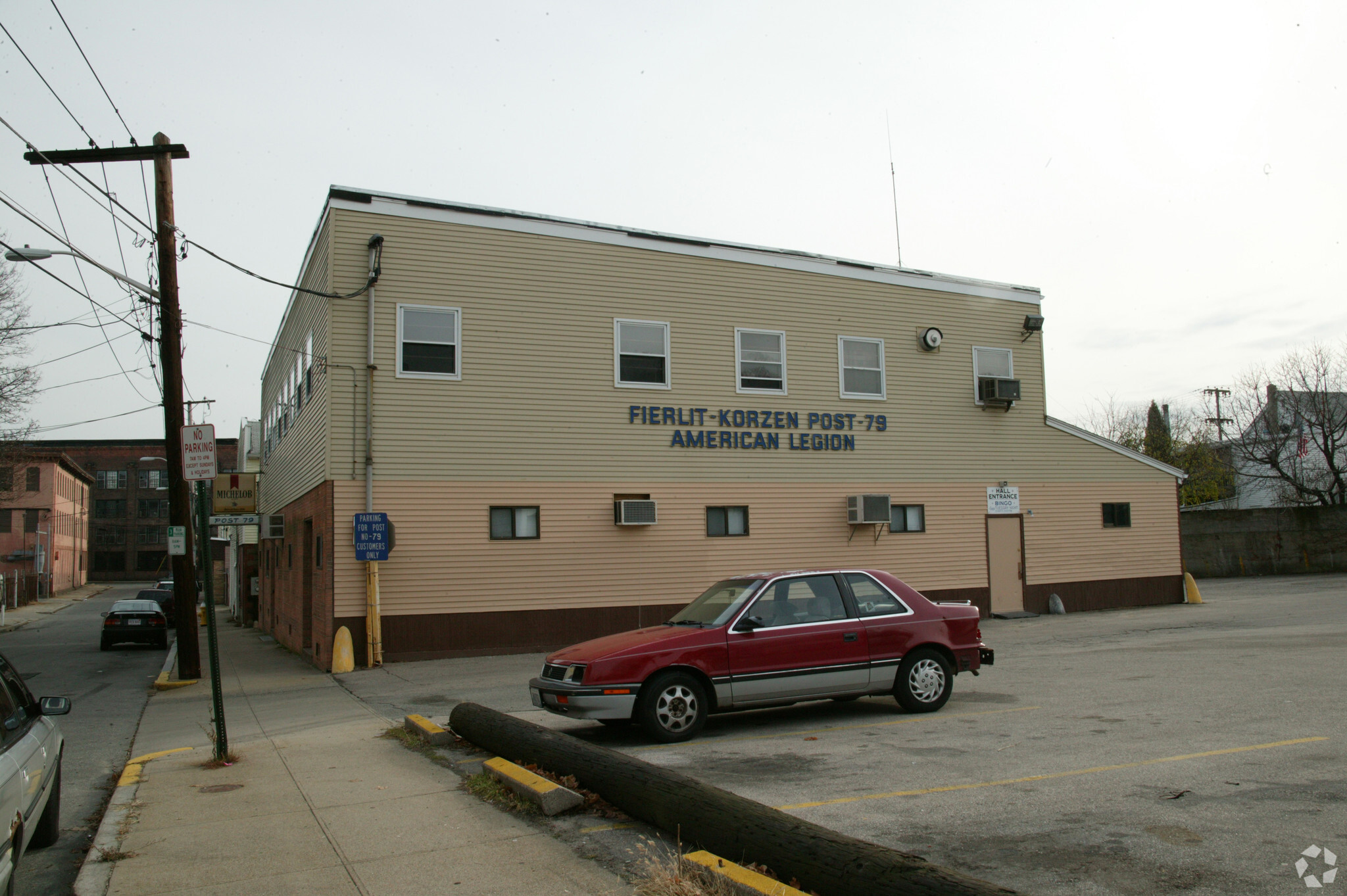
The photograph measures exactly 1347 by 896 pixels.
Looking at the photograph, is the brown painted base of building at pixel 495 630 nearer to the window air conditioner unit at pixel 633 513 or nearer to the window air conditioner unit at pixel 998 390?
the window air conditioner unit at pixel 633 513

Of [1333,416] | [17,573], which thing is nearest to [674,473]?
[1333,416]

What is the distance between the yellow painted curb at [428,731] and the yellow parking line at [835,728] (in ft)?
6.13

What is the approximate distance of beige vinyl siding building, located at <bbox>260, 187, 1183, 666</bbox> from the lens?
55.6ft

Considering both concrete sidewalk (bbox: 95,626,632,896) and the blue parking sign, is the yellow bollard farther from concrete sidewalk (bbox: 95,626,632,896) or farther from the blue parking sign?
concrete sidewalk (bbox: 95,626,632,896)

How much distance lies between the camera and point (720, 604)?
998 centimetres

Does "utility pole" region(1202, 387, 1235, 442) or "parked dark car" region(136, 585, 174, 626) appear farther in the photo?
"utility pole" region(1202, 387, 1235, 442)

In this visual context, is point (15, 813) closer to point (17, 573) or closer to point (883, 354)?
point (883, 354)

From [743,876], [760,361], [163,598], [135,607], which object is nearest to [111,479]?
[163,598]

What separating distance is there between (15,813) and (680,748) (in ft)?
17.0

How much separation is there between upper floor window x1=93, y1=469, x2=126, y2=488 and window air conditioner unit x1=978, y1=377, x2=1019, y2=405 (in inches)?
3407

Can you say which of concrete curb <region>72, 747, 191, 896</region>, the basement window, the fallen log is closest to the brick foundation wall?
concrete curb <region>72, 747, 191, 896</region>

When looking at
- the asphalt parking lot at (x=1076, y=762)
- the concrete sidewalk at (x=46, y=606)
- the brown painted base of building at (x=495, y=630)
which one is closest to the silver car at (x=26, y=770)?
the asphalt parking lot at (x=1076, y=762)

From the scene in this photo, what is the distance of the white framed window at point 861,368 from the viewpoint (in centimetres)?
2103

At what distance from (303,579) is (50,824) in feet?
44.1
